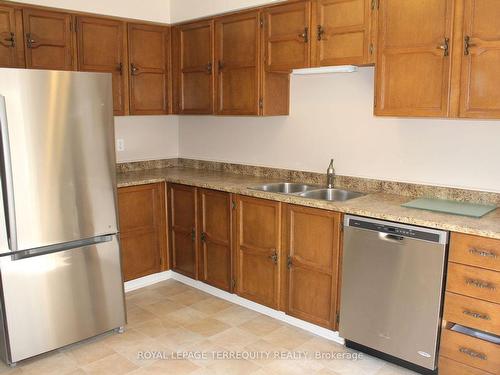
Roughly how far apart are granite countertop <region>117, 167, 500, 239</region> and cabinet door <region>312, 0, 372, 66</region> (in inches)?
34.9

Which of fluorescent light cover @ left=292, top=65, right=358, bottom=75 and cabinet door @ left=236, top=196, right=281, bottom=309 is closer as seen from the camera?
fluorescent light cover @ left=292, top=65, right=358, bottom=75

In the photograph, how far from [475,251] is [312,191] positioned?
131 cm

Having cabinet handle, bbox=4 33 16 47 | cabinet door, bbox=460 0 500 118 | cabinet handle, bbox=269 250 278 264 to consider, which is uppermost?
cabinet handle, bbox=4 33 16 47

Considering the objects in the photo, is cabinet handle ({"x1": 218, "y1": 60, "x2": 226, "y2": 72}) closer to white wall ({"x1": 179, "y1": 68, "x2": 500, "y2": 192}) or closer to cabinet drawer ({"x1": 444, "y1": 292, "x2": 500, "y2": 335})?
white wall ({"x1": 179, "y1": 68, "x2": 500, "y2": 192})

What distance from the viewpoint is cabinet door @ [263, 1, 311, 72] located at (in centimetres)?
311

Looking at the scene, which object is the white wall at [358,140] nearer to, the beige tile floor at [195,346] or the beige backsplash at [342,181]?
the beige backsplash at [342,181]

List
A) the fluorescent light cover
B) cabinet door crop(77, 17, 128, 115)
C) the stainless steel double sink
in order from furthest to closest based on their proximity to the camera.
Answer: cabinet door crop(77, 17, 128, 115) → the stainless steel double sink → the fluorescent light cover

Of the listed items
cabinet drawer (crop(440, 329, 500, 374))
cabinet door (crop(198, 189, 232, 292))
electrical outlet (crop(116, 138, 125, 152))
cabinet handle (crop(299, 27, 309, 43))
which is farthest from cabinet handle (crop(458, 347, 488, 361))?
electrical outlet (crop(116, 138, 125, 152))

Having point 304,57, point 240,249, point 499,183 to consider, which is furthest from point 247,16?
point 499,183

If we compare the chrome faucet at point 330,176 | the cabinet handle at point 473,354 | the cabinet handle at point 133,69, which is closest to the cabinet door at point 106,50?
the cabinet handle at point 133,69

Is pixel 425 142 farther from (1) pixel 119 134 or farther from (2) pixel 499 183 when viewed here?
(1) pixel 119 134

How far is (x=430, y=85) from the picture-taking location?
2586 mm

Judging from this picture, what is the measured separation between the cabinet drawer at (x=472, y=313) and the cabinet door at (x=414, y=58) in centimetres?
100

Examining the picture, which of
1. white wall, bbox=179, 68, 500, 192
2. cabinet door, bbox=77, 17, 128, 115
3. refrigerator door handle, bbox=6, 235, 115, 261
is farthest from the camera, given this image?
cabinet door, bbox=77, 17, 128, 115
